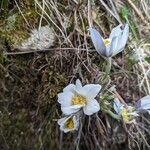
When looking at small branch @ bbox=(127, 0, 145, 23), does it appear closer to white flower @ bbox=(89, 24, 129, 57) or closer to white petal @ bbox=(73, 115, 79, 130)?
white flower @ bbox=(89, 24, 129, 57)

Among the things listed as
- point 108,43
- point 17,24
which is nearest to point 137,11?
point 108,43

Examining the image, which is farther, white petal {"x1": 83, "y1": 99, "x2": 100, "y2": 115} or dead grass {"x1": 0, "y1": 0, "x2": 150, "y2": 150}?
dead grass {"x1": 0, "y1": 0, "x2": 150, "y2": 150}

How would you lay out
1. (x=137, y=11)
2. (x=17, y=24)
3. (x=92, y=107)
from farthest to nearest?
(x=137, y=11)
(x=17, y=24)
(x=92, y=107)

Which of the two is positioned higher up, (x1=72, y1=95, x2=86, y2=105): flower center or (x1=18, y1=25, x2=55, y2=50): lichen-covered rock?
(x1=18, y1=25, x2=55, y2=50): lichen-covered rock

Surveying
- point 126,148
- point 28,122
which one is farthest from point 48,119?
point 126,148

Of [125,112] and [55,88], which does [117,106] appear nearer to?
[125,112]

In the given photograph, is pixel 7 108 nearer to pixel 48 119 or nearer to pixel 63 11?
pixel 48 119

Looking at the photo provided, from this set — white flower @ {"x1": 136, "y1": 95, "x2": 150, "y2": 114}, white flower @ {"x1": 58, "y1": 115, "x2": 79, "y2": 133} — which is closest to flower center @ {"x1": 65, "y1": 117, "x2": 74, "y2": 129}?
white flower @ {"x1": 58, "y1": 115, "x2": 79, "y2": 133}

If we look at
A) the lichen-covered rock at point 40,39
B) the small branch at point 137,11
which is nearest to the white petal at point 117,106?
the lichen-covered rock at point 40,39
